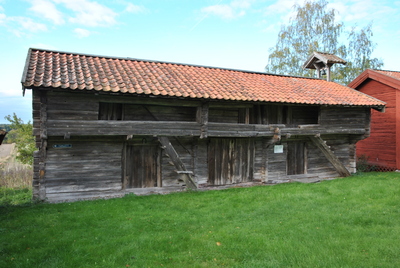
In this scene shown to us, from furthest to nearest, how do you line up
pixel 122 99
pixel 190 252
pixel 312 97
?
pixel 312 97, pixel 122 99, pixel 190 252

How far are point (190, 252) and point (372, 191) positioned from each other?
7087mm

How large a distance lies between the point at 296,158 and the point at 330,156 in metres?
1.40

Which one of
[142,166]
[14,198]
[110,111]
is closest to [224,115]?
[142,166]

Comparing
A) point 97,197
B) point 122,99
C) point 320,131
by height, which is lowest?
point 97,197

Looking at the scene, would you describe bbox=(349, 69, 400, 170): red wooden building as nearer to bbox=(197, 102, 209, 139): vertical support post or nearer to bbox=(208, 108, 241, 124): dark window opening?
bbox=(208, 108, 241, 124): dark window opening

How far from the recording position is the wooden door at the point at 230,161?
10.8m

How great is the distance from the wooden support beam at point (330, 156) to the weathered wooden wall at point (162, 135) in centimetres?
44

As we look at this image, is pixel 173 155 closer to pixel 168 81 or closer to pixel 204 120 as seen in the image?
pixel 204 120

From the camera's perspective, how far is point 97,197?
9.06 meters

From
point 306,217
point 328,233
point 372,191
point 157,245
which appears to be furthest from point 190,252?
point 372,191

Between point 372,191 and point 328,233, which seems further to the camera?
point 372,191

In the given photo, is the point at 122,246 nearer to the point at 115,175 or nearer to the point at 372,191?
the point at 115,175

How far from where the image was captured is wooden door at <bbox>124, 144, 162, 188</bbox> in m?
9.62

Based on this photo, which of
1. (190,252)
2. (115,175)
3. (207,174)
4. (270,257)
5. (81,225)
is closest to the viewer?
(270,257)
